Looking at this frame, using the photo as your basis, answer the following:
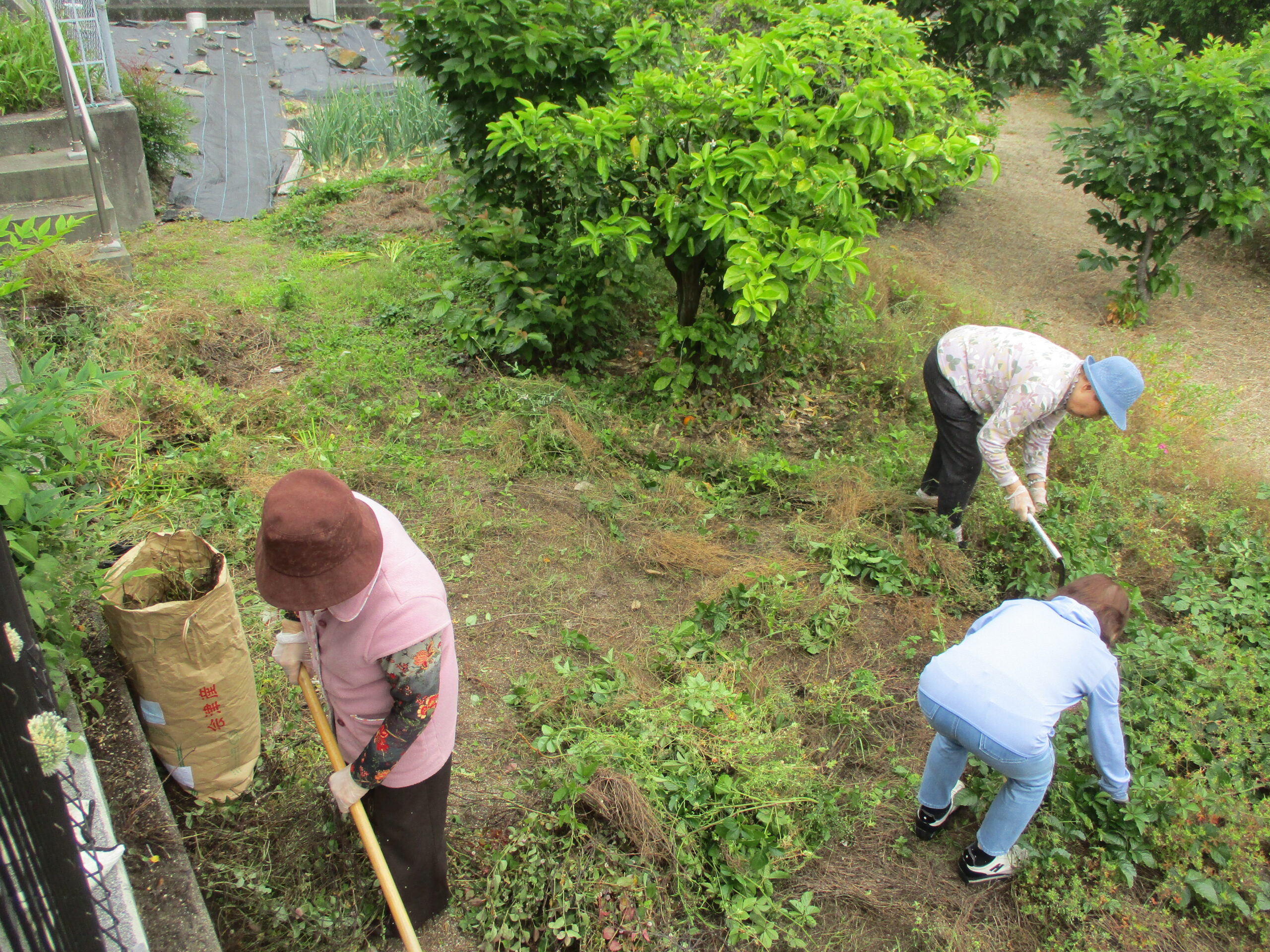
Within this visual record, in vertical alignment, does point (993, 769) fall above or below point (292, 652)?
below

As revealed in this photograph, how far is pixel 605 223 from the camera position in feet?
14.9

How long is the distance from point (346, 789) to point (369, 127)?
7935 mm

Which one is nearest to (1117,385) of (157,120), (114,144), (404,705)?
(404,705)

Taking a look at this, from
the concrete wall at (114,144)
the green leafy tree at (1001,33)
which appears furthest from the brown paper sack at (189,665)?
the green leafy tree at (1001,33)

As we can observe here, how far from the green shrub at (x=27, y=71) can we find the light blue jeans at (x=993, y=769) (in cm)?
787

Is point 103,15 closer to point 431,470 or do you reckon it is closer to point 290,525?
point 431,470

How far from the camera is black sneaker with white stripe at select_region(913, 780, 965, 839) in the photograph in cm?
293

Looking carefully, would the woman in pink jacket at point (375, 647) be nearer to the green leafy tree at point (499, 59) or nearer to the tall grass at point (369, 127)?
the green leafy tree at point (499, 59)

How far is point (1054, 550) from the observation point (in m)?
3.55

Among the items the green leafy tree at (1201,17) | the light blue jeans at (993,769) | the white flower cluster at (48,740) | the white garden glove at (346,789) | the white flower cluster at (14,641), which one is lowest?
the light blue jeans at (993,769)

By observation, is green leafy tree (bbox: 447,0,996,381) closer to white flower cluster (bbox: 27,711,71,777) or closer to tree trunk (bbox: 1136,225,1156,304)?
tree trunk (bbox: 1136,225,1156,304)

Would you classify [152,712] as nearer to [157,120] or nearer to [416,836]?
[416,836]

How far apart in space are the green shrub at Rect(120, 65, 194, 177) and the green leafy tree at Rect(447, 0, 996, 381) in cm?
446

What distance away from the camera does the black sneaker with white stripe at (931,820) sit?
2928 mm
